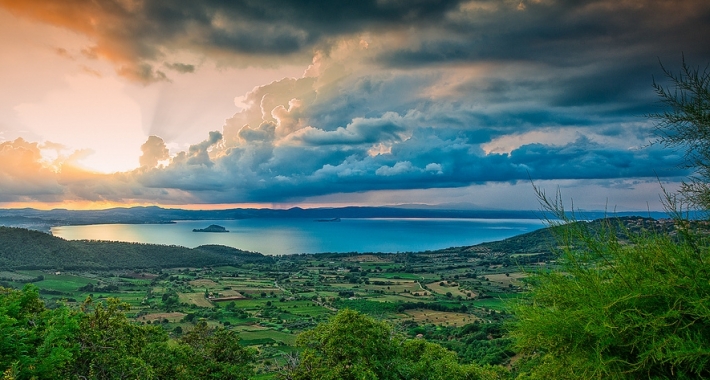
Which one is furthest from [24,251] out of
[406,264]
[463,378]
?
[463,378]

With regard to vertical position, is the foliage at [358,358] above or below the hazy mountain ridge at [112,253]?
above

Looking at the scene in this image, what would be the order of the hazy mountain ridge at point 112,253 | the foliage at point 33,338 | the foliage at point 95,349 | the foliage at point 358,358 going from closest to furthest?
1. the foliage at point 33,338
2. the foliage at point 95,349
3. the foliage at point 358,358
4. the hazy mountain ridge at point 112,253

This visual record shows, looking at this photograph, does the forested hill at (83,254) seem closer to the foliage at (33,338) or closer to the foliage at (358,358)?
the foliage at (33,338)

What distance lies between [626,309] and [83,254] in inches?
4649

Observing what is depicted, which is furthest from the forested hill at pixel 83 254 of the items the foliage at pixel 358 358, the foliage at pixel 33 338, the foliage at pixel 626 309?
the foliage at pixel 626 309

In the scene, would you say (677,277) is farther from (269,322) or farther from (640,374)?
(269,322)

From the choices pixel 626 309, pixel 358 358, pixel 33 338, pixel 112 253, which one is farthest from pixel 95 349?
pixel 112 253

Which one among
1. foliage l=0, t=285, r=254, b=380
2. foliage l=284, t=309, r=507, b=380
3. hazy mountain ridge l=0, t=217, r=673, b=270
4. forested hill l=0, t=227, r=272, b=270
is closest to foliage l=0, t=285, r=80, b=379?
foliage l=0, t=285, r=254, b=380

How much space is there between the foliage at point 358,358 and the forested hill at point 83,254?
95090 millimetres

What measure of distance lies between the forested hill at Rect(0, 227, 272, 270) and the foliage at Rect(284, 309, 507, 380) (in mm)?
95090

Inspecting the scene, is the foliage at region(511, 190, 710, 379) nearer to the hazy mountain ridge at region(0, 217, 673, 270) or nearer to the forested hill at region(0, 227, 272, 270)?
the hazy mountain ridge at region(0, 217, 673, 270)

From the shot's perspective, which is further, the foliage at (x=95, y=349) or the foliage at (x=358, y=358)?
the foliage at (x=358, y=358)

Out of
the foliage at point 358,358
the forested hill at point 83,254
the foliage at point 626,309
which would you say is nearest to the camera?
the foliage at point 626,309

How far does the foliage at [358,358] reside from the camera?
45.5 ft
